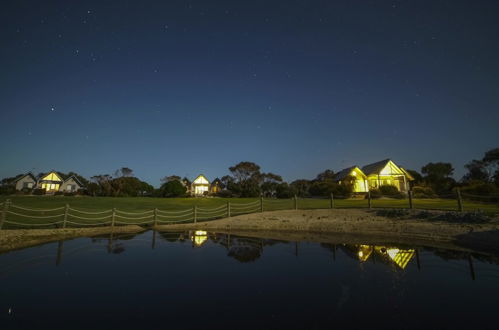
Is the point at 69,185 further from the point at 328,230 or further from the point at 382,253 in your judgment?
the point at 382,253

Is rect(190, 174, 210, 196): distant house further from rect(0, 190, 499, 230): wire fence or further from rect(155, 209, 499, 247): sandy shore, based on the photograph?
rect(155, 209, 499, 247): sandy shore

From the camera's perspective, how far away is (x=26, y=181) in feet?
180

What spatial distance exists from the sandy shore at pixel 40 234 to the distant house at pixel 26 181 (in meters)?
54.9

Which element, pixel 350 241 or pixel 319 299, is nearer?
pixel 319 299

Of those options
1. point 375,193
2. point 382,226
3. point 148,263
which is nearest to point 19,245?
point 148,263

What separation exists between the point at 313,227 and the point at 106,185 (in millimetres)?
42889

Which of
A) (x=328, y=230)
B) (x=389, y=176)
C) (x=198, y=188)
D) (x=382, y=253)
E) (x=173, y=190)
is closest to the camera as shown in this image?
(x=382, y=253)

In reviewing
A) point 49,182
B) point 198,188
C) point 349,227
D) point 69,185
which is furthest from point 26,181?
point 349,227

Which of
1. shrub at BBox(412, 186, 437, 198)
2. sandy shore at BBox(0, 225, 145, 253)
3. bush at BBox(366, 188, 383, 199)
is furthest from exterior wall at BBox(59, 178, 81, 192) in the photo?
shrub at BBox(412, 186, 437, 198)

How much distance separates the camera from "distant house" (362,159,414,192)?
4171cm

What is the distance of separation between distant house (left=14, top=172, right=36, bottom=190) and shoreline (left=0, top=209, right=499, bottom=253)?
55864 millimetres

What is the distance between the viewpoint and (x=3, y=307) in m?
4.77

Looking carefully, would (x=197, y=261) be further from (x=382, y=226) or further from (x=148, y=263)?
(x=382, y=226)

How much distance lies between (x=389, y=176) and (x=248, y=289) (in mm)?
43575
